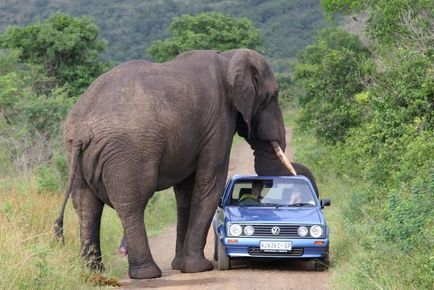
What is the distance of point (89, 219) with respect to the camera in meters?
13.2

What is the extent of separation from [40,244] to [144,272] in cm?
246

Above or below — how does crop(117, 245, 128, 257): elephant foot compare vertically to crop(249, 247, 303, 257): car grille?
below

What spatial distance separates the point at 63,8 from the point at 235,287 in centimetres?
12122

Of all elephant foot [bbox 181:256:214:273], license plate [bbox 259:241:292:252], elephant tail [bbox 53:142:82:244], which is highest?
elephant tail [bbox 53:142:82:244]

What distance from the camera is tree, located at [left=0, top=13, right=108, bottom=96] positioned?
36775 millimetres

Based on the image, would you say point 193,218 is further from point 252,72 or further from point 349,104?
point 349,104

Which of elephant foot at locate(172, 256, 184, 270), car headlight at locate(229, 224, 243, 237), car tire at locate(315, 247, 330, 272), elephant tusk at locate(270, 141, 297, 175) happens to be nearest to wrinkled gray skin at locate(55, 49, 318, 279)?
elephant foot at locate(172, 256, 184, 270)

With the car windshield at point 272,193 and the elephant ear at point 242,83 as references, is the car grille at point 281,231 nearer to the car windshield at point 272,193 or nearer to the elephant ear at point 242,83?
the car windshield at point 272,193

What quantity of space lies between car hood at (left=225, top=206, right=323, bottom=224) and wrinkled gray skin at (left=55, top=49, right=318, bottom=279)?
0.50 meters

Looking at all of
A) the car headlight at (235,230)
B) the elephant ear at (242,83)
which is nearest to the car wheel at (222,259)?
the car headlight at (235,230)

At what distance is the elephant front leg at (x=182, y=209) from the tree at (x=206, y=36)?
40.7 m

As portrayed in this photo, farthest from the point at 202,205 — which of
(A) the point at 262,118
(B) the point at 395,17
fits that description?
(B) the point at 395,17

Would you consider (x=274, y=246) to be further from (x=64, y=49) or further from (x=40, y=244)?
(x=64, y=49)

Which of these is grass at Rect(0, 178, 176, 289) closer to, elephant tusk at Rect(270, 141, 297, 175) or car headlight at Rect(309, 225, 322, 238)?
car headlight at Rect(309, 225, 322, 238)
